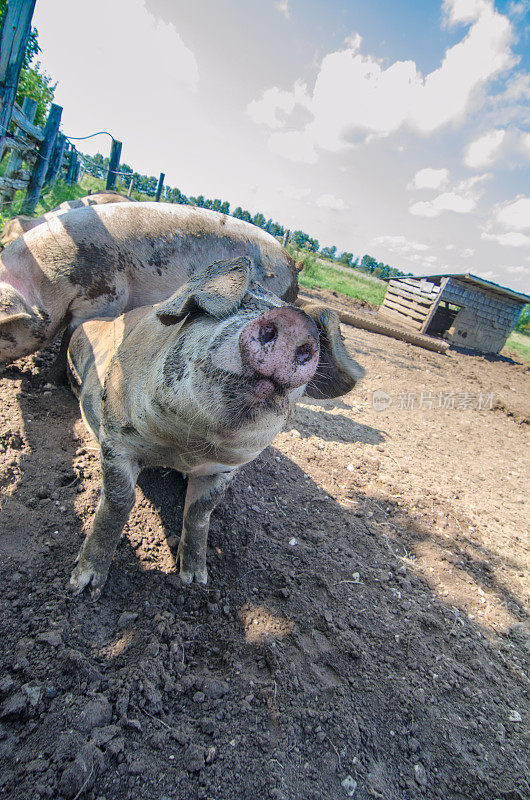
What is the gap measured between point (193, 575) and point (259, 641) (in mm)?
523

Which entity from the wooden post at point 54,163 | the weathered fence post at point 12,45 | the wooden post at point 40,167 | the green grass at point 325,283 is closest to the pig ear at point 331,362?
the weathered fence post at point 12,45

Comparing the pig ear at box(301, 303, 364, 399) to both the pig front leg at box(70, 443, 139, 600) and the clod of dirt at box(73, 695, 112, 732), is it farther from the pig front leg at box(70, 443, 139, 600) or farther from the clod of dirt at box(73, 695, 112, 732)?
the clod of dirt at box(73, 695, 112, 732)

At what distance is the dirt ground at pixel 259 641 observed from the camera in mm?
1570

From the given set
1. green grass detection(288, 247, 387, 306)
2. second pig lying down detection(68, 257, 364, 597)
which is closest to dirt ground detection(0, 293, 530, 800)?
second pig lying down detection(68, 257, 364, 597)

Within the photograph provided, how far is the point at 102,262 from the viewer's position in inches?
130

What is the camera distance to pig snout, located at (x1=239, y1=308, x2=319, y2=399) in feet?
3.76

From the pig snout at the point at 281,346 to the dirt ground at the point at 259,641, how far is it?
1.48 meters

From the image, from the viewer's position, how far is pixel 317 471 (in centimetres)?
403

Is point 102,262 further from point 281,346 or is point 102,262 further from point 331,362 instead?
point 281,346

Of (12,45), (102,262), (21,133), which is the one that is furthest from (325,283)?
(102,262)

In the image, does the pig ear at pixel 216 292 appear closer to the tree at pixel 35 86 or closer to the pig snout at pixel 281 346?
the pig snout at pixel 281 346

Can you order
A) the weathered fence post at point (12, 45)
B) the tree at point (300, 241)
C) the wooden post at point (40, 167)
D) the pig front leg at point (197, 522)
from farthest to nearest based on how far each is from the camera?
the tree at point (300, 241) < the wooden post at point (40, 167) < the weathered fence post at point (12, 45) < the pig front leg at point (197, 522)

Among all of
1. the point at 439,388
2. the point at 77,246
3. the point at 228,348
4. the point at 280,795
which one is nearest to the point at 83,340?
the point at 77,246

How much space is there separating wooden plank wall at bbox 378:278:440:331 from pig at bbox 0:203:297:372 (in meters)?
15.4
